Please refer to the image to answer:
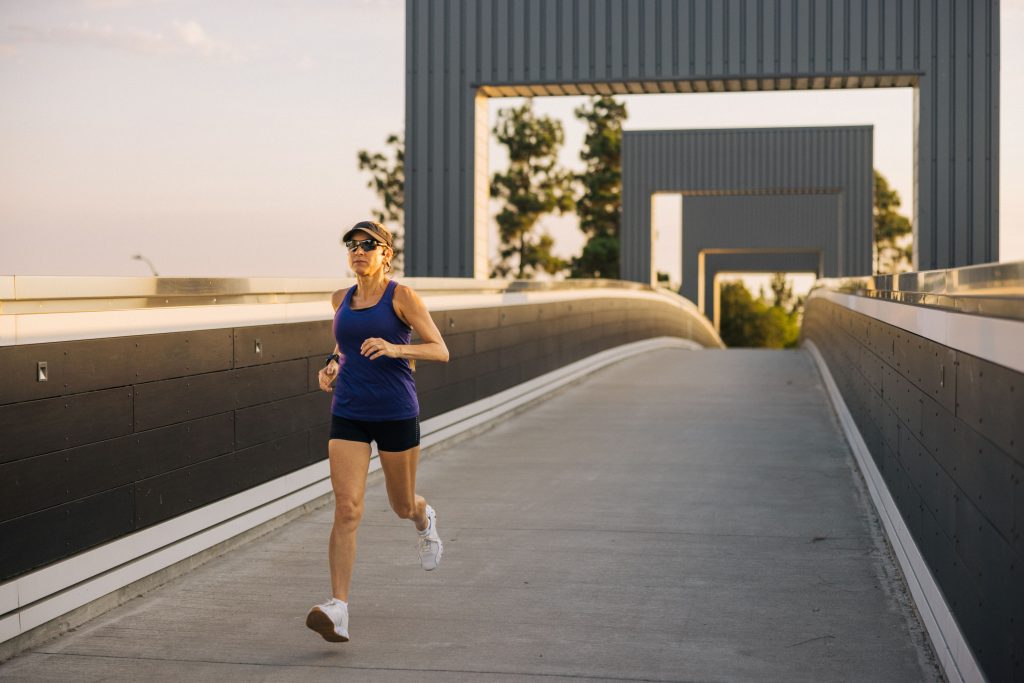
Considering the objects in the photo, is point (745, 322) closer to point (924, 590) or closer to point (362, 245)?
point (924, 590)

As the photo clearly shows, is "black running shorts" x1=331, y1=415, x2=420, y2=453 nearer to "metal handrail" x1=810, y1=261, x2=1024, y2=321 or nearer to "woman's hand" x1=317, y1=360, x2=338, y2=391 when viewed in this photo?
"woman's hand" x1=317, y1=360, x2=338, y2=391

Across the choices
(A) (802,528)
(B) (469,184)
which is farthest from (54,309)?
(B) (469,184)

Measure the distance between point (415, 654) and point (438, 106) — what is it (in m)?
14.9

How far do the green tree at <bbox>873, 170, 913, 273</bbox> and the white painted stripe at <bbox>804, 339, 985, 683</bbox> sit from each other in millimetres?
81703

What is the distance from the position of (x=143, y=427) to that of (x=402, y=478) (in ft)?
4.97

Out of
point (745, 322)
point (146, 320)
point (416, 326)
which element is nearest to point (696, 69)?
point (146, 320)

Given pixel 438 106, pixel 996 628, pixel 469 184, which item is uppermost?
pixel 438 106

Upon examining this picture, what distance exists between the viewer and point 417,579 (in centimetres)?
682

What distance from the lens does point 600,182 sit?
68.2 m

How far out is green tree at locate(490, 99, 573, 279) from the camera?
66.6 meters

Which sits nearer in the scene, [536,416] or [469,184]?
[536,416]

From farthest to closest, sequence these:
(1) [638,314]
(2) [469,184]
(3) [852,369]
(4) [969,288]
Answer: (1) [638,314], (2) [469,184], (3) [852,369], (4) [969,288]

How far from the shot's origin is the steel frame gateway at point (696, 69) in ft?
59.7

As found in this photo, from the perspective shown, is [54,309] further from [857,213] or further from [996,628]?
[857,213]
